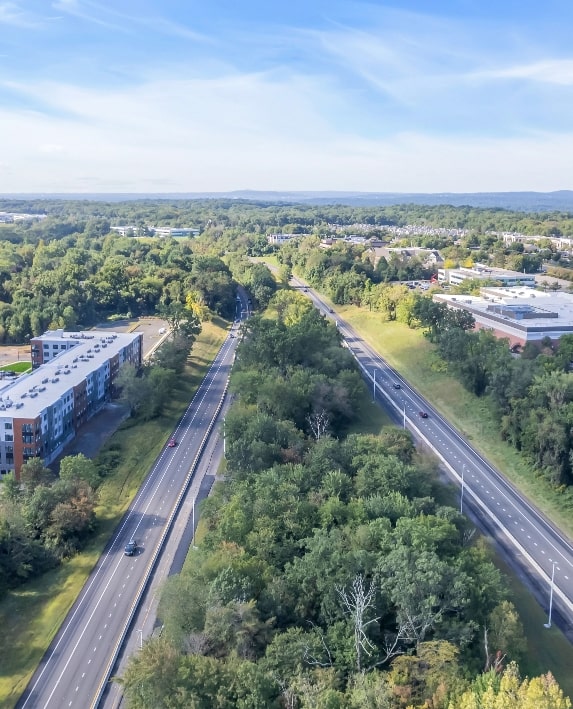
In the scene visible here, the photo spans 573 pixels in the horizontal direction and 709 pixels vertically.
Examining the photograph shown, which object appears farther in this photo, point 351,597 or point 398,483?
point 398,483

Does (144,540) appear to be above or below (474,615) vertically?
below

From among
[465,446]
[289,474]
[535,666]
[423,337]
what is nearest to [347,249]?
[423,337]

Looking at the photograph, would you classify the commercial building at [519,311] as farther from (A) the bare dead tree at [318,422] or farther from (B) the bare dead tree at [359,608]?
(B) the bare dead tree at [359,608]

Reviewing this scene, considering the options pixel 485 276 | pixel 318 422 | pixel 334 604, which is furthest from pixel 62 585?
pixel 485 276

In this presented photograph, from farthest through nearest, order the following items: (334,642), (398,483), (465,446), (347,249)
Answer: (347,249)
(465,446)
(398,483)
(334,642)

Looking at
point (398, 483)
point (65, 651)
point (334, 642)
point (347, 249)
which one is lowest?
point (65, 651)

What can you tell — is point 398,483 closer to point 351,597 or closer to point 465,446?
point 351,597

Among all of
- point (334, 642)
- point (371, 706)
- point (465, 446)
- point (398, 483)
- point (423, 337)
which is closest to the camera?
point (371, 706)
